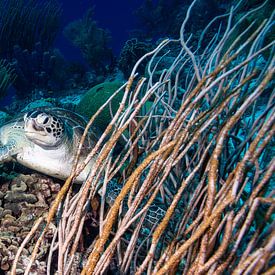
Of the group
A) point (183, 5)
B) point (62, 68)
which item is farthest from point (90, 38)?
point (183, 5)

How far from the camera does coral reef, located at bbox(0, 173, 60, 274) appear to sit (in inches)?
64.2

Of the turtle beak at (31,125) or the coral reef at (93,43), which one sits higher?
the coral reef at (93,43)

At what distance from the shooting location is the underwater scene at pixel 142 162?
2.94ft

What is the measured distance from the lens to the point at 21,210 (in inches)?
78.5

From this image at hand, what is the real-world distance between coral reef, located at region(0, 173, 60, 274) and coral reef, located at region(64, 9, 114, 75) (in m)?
5.87

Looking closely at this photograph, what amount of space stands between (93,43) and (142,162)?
7671mm

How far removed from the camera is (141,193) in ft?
3.31

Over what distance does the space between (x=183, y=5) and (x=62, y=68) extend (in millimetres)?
6495

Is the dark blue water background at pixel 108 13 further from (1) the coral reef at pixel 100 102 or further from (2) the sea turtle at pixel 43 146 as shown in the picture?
(2) the sea turtle at pixel 43 146

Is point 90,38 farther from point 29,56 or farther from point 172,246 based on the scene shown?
point 172,246

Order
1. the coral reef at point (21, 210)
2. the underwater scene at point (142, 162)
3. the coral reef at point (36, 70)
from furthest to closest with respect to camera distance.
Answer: the coral reef at point (36, 70)
the coral reef at point (21, 210)
the underwater scene at point (142, 162)

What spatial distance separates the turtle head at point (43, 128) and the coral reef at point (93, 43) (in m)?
5.71

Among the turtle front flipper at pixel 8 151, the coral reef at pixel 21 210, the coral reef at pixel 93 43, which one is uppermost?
the coral reef at pixel 93 43

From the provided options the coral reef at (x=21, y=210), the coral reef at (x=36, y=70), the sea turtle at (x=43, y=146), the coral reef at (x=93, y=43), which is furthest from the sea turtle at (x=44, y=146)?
the coral reef at (x=93, y=43)
